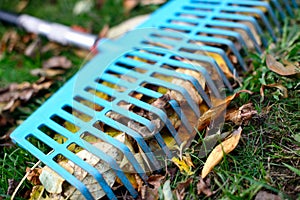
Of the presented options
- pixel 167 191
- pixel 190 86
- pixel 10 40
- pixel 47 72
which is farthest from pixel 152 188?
pixel 10 40

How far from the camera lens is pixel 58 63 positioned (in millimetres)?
2361

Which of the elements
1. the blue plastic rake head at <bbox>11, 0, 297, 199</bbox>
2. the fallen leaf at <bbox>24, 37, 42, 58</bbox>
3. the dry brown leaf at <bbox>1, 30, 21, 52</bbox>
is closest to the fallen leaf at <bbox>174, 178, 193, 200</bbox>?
the blue plastic rake head at <bbox>11, 0, 297, 199</bbox>

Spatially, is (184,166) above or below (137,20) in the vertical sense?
below

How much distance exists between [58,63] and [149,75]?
2.40ft

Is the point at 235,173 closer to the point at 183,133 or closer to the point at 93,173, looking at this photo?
the point at 183,133

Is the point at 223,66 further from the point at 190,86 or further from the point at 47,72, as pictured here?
the point at 47,72

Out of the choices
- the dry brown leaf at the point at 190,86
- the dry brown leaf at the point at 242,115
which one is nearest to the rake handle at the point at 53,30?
the dry brown leaf at the point at 190,86

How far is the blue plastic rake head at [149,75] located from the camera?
1.57m

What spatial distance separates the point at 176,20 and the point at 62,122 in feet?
2.62

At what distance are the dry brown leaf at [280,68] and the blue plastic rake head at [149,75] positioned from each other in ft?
0.52

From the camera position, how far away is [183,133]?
1623mm

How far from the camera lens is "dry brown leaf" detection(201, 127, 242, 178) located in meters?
1.47

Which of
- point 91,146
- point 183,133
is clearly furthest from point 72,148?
point 183,133

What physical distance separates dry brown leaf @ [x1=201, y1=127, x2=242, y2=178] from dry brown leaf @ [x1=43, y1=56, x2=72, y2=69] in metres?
1.17
